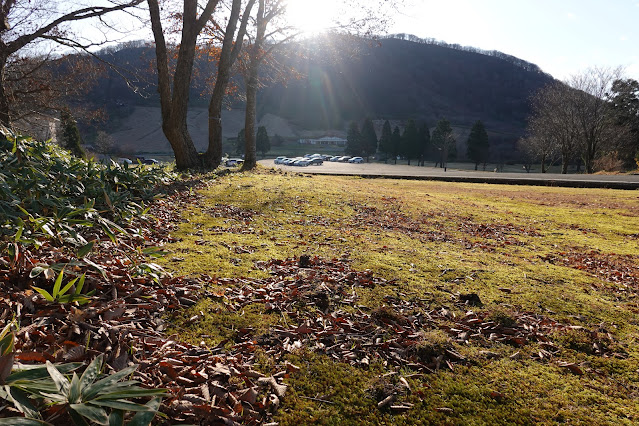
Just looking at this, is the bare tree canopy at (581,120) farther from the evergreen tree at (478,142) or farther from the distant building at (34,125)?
the distant building at (34,125)

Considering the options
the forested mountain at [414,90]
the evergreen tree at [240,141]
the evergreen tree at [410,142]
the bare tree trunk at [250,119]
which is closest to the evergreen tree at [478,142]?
the evergreen tree at [410,142]

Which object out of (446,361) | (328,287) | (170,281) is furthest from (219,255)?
(446,361)

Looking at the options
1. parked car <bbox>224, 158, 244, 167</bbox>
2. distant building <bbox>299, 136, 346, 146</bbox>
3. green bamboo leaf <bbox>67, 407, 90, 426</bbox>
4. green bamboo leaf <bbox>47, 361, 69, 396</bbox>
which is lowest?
green bamboo leaf <bbox>67, 407, 90, 426</bbox>

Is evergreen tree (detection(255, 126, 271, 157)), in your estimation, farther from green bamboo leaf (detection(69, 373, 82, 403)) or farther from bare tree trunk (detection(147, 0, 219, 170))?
green bamboo leaf (detection(69, 373, 82, 403))

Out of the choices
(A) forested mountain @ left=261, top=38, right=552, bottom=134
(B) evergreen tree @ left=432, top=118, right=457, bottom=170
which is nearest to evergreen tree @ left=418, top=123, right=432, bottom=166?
(B) evergreen tree @ left=432, top=118, right=457, bottom=170

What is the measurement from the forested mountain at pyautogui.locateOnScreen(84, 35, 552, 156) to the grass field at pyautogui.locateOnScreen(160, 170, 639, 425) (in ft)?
383

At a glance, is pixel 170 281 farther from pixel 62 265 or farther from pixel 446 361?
pixel 446 361

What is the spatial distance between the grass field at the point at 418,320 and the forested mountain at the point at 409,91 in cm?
11686

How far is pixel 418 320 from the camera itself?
8.49 ft

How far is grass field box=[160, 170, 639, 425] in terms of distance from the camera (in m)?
1.83

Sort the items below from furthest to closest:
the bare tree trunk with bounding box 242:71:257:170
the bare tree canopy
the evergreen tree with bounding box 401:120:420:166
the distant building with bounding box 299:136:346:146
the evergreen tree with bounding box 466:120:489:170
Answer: the distant building with bounding box 299:136:346:146 → the evergreen tree with bounding box 401:120:420:166 → the evergreen tree with bounding box 466:120:489:170 → the bare tree canopy → the bare tree trunk with bounding box 242:71:257:170

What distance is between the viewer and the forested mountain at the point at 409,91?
125 m

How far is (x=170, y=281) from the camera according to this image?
106 inches

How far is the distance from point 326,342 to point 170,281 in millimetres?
1278
